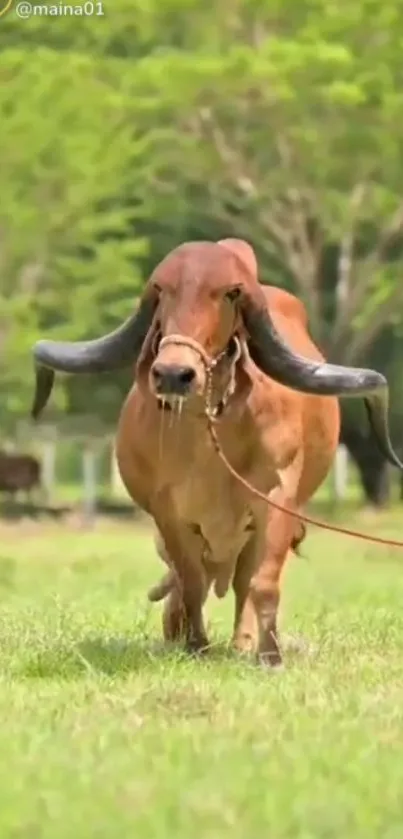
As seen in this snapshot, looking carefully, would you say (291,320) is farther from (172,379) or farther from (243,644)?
(172,379)

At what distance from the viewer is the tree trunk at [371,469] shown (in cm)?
3447

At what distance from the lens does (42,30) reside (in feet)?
105

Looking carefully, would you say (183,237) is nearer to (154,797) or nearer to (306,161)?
(306,161)

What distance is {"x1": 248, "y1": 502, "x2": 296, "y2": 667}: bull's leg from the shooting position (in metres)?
7.64

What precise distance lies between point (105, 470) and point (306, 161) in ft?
68.8

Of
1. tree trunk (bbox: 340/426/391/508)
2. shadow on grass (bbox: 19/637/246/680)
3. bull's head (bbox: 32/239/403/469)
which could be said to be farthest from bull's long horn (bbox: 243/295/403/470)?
tree trunk (bbox: 340/426/391/508)

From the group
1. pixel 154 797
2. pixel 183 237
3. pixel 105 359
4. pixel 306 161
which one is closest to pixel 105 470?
pixel 183 237

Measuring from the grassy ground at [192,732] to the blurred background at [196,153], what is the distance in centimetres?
1848

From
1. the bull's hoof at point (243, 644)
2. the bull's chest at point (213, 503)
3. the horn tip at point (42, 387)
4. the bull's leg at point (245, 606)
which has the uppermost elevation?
the horn tip at point (42, 387)

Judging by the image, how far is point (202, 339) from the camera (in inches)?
281

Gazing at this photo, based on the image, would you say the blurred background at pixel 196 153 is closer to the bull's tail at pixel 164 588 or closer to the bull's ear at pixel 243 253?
the bull's tail at pixel 164 588

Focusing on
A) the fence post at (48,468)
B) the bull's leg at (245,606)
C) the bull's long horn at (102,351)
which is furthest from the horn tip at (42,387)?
the fence post at (48,468)

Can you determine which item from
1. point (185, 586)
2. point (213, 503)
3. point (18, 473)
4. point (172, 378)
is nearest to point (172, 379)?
point (172, 378)

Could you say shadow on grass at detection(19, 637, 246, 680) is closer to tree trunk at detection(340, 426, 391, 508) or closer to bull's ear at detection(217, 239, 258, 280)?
bull's ear at detection(217, 239, 258, 280)
